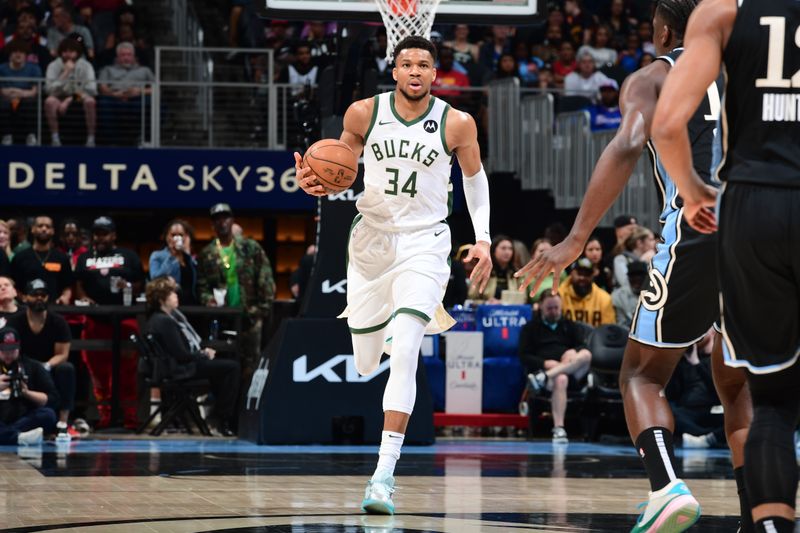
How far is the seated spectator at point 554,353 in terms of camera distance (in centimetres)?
1331

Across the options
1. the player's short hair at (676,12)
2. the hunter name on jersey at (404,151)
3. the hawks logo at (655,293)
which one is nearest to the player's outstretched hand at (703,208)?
the hawks logo at (655,293)

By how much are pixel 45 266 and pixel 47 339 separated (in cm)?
142

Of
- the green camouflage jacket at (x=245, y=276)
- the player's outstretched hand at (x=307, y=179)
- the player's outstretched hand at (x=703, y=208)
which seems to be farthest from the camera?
the green camouflage jacket at (x=245, y=276)

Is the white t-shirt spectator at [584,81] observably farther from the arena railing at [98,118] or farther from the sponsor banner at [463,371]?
the sponsor banner at [463,371]

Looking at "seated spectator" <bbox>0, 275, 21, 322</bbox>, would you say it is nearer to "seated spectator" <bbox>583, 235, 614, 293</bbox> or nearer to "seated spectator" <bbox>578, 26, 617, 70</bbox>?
"seated spectator" <bbox>583, 235, 614, 293</bbox>

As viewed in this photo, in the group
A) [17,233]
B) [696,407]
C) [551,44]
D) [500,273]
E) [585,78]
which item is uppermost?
[551,44]

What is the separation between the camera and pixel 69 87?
57.4ft

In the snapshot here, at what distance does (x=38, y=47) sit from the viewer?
18.0m

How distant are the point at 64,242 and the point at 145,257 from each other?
5.30m

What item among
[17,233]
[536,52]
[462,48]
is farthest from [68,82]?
[536,52]

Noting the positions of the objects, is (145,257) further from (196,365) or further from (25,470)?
(25,470)

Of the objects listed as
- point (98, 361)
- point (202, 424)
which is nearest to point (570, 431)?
point (202, 424)

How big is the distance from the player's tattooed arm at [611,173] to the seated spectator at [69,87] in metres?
12.8

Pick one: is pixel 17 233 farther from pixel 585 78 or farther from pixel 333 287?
pixel 585 78
